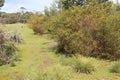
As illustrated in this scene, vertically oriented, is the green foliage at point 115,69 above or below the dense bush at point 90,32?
below

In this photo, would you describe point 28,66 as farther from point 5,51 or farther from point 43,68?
point 5,51

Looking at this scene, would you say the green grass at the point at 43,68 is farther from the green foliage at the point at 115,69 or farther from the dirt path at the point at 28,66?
the green foliage at the point at 115,69

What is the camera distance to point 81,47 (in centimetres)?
2217

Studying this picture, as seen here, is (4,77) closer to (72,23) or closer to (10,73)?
(10,73)

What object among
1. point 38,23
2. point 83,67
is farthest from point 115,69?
point 38,23

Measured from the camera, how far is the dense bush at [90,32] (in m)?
22.1

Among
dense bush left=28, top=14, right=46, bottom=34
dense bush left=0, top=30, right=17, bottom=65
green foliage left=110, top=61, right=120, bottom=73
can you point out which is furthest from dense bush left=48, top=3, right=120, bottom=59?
dense bush left=28, top=14, right=46, bottom=34

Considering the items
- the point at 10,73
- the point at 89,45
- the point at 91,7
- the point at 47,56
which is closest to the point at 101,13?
the point at 91,7

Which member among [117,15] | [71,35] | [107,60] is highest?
[117,15]

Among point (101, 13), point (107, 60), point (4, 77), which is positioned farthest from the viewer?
point (101, 13)

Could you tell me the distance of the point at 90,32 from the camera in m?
22.9

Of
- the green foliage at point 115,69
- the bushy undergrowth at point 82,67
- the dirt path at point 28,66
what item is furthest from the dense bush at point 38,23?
the green foliage at point 115,69

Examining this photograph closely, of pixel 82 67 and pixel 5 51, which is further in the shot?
pixel 5 51

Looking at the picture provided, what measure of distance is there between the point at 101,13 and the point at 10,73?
9500 millimetres
